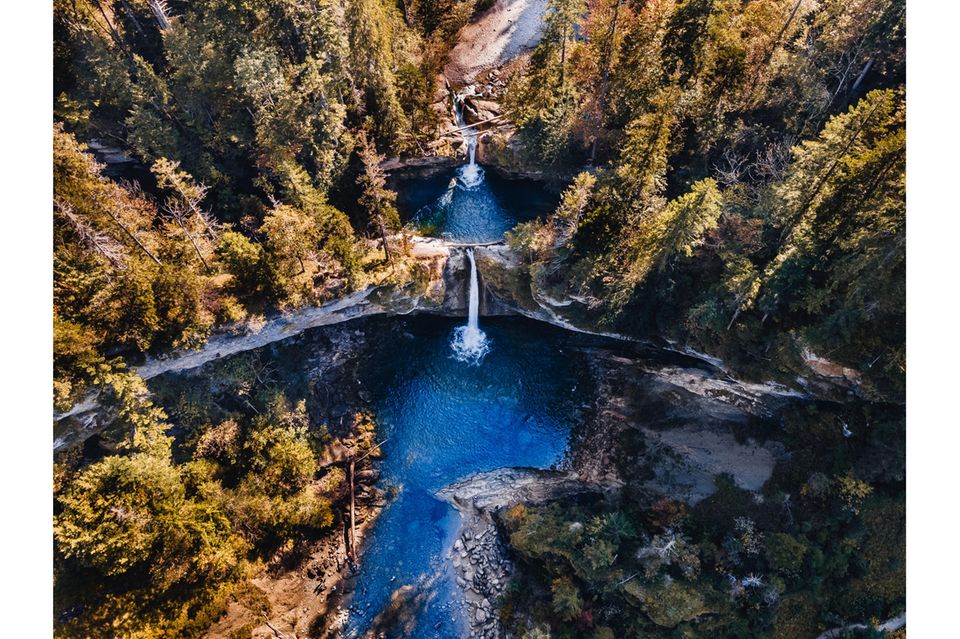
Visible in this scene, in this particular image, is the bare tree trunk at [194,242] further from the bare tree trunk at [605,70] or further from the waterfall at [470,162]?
the bare tree trunk at [605,70]

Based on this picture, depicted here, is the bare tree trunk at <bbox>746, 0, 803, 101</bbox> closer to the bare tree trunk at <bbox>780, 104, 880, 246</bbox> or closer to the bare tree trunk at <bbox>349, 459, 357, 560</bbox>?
the bare tree trunk at <bbox>780, 104, 880, 246</bbox>

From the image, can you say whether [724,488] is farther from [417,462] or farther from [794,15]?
[794,15]

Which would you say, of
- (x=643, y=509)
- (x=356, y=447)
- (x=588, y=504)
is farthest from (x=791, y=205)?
(x=356, y=447)

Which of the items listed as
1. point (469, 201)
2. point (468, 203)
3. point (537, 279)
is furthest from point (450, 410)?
point (469, 201)

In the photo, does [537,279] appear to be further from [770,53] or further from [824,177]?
[770,53]

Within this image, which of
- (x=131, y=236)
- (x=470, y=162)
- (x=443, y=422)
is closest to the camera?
(x=131, y=236)
